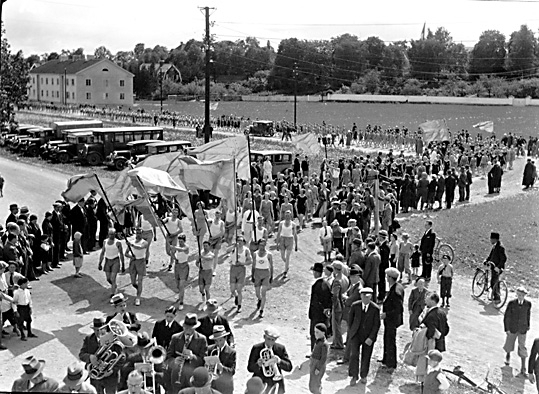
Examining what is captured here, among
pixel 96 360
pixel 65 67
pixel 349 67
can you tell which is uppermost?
pixel 349 67

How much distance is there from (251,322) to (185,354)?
4.78 m

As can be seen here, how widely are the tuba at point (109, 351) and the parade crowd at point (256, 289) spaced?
1cm

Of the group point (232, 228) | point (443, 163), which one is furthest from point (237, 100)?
point (232, 228)

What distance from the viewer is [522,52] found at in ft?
411

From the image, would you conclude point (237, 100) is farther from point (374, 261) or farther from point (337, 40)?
point (374, 261)

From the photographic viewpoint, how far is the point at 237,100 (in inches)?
6147

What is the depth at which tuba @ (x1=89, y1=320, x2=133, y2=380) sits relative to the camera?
7.83 metres

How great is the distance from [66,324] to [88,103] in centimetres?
7821

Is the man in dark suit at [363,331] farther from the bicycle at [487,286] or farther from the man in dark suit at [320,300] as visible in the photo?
the bicycle at [487,286]

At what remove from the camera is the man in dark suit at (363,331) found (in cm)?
985

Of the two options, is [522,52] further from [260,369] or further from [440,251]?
[260,369]

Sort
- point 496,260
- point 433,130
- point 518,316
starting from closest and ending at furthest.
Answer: point 518,316 < point 496,260 < point 433,130

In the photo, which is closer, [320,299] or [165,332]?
[165,332]

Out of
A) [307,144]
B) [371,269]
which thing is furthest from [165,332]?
[307,144]
